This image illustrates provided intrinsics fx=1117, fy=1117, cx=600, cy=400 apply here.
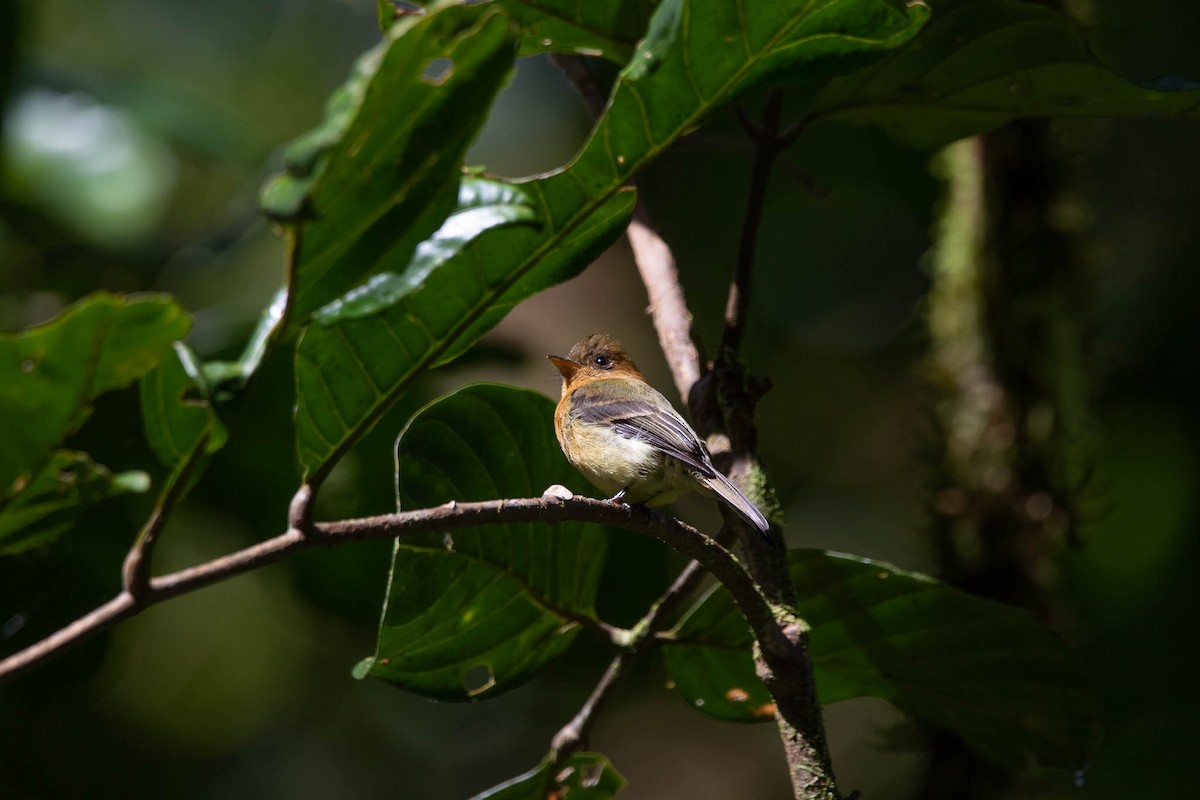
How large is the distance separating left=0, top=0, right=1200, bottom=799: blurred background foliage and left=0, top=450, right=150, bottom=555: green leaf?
158cm

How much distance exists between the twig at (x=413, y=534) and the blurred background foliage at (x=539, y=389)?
1.57 m

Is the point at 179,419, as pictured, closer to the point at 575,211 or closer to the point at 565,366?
the point at 575,211

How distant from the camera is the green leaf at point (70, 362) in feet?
3.66

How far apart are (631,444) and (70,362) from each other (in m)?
1.40

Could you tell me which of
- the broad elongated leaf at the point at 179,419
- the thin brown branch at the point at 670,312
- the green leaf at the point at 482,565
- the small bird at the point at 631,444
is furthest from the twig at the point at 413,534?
the small bird at the point at 631,444

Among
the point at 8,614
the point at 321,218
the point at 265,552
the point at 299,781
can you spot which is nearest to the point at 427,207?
the point at 321,218

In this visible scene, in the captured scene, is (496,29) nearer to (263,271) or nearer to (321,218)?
(321,218)

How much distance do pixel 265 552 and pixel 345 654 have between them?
11.4 feet

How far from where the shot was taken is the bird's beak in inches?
117

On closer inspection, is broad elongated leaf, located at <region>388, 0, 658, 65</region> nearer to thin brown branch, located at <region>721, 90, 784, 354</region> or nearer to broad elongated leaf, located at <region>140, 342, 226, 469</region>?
thin brown branch, located at <region>721, 90, 784, 354</region>

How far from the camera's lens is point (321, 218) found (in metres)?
1.11

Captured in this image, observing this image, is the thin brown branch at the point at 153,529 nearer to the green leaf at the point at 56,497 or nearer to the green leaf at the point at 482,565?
the green leaf at the point at 56,497

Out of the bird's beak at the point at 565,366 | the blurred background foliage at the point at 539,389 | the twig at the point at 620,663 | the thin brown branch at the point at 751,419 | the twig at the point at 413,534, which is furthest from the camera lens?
the blurred background foliage at the point at 539,389

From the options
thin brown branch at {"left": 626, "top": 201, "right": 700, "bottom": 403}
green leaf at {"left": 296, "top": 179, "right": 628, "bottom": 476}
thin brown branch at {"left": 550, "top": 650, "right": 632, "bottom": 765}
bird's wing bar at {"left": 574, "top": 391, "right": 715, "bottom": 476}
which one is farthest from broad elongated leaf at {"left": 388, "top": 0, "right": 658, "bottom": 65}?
thin brown branch at {"left": 550, "top": 650, "right": 632, "bottom": 765}
